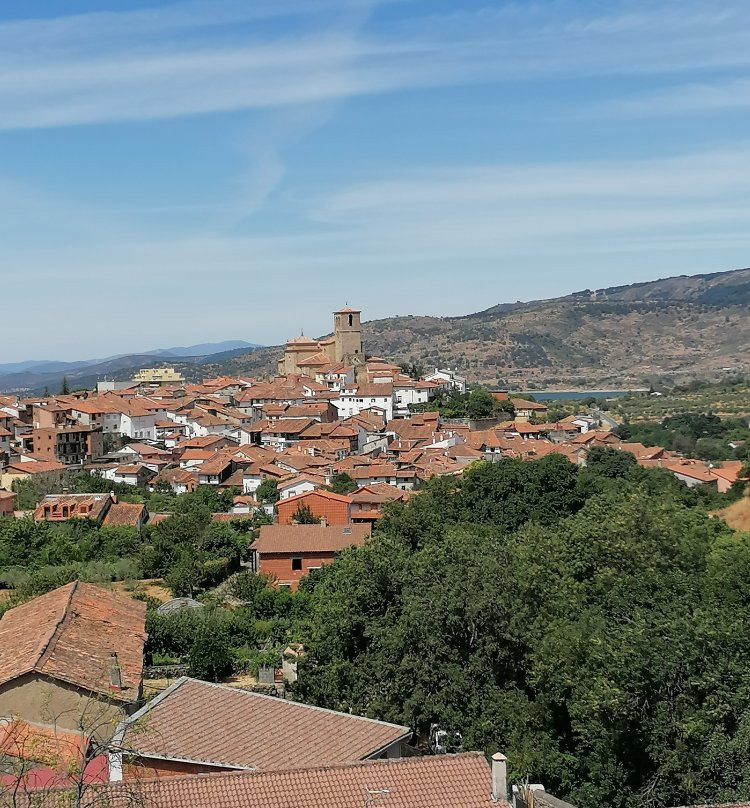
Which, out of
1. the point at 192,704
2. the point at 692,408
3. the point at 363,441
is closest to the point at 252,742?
the point at 192,704

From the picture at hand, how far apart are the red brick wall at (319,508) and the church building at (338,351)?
42.5 metres

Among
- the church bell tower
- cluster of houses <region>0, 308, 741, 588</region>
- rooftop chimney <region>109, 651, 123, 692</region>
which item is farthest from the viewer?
the church bell tower

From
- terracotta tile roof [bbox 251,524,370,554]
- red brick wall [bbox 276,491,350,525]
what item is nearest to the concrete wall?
terracotta tile roof [bbox 251,524,370,554]

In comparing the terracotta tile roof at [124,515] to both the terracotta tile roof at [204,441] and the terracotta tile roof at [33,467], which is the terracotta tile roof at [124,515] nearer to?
the terracotta tile roof at [33,467]

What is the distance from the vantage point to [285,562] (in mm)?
32312

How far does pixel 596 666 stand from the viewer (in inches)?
525

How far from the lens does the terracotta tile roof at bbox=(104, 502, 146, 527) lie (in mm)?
39656

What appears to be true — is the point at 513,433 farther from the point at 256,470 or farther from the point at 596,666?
the point at 596,666

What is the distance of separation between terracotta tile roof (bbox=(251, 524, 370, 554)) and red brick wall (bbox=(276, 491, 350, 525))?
4.31 meters

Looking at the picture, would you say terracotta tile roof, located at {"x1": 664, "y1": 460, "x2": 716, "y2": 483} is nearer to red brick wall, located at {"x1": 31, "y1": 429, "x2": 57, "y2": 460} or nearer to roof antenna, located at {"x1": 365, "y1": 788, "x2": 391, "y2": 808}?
red brick wall, located at {"x1": 31, "y1": 429, "x2": 57, "y2": 460}

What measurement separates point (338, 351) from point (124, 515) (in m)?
43.3

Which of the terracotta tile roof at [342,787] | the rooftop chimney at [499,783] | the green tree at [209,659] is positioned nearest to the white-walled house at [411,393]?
the green tree at [209,659]

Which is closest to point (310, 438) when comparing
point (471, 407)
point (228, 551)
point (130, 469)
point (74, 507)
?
point (130, 469)

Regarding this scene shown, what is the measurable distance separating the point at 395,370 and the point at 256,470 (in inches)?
1142
